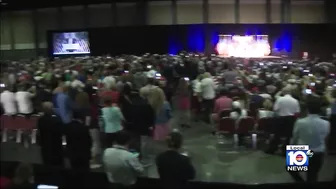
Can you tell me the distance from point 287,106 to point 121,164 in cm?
495

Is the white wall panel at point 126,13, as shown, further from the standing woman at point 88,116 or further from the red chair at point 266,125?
the red chair at point 266,125

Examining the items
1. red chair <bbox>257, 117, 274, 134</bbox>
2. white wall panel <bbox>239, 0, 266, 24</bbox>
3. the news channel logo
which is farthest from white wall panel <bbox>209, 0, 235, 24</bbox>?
the news channel logo

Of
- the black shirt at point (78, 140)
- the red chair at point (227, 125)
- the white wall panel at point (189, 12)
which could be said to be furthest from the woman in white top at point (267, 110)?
the white wall panel at point (189, 12)

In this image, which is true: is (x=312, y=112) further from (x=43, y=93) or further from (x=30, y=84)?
(x=30, y=84)

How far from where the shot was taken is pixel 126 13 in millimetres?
31766

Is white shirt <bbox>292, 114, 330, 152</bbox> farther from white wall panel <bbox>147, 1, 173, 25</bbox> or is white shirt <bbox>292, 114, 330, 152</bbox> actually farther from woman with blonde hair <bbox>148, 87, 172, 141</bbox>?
white wall panel <bbox>147, 1, 173, 25</bbox>

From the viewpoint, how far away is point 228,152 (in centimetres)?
1067

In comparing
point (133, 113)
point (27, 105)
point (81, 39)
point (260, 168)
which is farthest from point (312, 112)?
point (81, 39)

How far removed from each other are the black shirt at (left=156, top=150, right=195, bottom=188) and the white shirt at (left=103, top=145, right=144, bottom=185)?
0.44 meters

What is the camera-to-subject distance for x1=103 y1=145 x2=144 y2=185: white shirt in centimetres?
582

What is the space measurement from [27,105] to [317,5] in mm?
24089

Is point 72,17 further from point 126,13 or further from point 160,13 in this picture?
point 160,13

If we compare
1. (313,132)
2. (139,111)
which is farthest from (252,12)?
(313,132)

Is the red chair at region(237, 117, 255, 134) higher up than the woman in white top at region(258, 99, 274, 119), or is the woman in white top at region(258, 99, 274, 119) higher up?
the woman in white top at region(258, 99, 274, 119)
